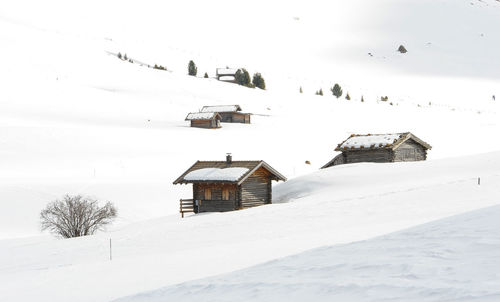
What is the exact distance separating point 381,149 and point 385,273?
31638mm

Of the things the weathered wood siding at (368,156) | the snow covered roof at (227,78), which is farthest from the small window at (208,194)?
the snow covered roof at (227,78)

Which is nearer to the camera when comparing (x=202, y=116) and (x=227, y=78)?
(x=202, y=116)

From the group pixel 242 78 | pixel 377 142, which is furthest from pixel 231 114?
pixel 377 142

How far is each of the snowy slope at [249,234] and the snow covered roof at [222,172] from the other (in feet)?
8.96

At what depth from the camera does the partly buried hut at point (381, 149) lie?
1609 inches

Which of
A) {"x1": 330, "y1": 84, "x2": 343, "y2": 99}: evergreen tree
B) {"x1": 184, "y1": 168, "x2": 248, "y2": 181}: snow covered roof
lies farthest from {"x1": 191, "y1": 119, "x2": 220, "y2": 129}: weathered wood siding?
{"x1": 330, "y1": 84, "x2": 343, "y2": 99}: evergreen tree

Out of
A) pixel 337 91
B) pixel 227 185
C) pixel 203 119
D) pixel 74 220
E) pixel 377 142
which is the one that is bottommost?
pixel 74 220

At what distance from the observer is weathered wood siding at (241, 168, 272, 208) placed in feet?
113

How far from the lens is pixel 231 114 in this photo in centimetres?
7619

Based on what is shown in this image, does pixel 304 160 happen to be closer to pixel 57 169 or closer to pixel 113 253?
pixel 57 169

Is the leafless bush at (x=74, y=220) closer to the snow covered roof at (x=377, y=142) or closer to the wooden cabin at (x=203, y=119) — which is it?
the snow covered roof at (x=377, y=142)

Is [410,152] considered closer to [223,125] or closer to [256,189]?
[256,189]

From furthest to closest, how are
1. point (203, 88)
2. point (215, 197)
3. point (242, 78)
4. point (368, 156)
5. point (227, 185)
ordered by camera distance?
point (242, 78) → point (203, 88) → point (368, 156) → point (215, 197) → point (227, 185)

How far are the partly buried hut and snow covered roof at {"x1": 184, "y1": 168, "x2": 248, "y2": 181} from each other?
10809mm
